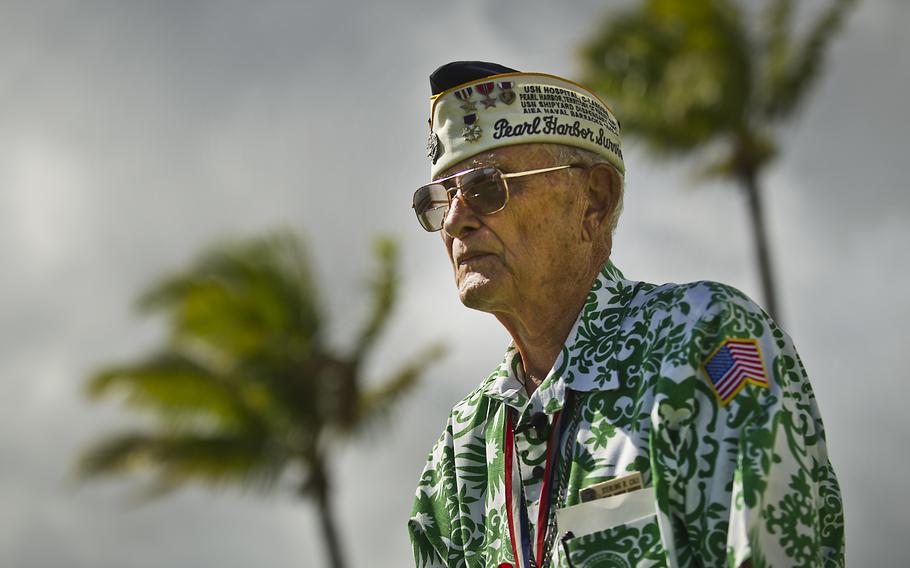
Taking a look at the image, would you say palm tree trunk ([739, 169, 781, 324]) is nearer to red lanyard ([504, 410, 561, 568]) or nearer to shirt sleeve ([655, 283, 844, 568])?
red lanyard ([504, 410, 561, 568])

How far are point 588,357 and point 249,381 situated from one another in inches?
616

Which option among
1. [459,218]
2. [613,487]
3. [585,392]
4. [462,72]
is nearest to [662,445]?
[613,487]

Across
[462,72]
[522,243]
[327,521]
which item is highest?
[327,521]

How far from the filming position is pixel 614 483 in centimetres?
310

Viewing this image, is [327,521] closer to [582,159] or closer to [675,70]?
[675,70]

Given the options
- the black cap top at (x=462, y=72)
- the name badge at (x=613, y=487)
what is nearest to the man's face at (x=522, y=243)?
the black cap top at (x=462, y=72)

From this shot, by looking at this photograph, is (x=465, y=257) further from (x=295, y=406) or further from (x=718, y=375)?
(x=295, y=406)

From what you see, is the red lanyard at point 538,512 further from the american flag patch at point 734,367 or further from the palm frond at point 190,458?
the palm frond at point 190,458

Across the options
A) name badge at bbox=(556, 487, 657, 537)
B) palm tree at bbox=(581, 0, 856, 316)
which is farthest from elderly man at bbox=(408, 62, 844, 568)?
palm tree at bbox=(581, 0, 856, 316)

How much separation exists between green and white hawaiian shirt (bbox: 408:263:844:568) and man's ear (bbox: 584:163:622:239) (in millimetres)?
164

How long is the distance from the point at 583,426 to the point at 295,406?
1578cm

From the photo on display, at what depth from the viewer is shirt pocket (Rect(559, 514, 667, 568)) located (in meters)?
2.99

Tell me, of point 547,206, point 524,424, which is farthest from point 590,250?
point 524,424

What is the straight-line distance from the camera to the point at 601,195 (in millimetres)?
3750
